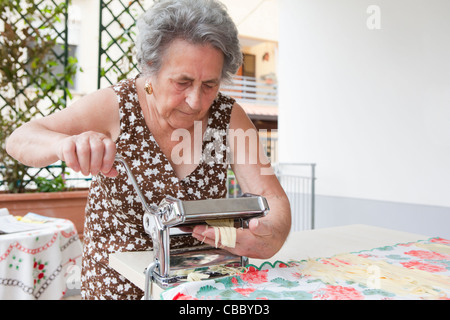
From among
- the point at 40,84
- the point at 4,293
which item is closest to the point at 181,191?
the point at 4,293

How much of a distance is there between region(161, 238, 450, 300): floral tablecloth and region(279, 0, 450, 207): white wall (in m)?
2.44

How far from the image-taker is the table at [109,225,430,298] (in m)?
1.12

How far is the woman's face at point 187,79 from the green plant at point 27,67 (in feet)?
9.65

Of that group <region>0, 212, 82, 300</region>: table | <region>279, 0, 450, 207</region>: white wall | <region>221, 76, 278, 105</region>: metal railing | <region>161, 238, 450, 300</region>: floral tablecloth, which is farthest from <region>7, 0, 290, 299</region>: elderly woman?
<region>221, 76, 278, 105</region>: metal railing

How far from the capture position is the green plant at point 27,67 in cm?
365

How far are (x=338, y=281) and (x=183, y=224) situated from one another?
0.40 meters

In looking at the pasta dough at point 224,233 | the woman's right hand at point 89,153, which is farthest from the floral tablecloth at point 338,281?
the woman's right hand at point 89,153

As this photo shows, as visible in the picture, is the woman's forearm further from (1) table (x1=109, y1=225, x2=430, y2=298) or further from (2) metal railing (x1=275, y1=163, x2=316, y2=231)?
(2) metal railing (x1=275, y1=163, x2=316, y2=231)

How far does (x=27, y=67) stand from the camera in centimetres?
399

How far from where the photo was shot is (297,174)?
4.79 metres

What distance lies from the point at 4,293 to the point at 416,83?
341cm

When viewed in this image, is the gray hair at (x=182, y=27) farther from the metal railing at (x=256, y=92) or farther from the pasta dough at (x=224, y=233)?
the metal railing at (x=256, y=92)

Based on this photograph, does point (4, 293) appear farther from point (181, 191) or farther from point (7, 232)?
point (181, 191)

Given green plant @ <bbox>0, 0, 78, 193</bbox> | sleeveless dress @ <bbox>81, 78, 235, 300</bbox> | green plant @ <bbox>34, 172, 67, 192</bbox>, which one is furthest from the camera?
green plant @ <bbox>34, 172, 67, 192</bbox>
